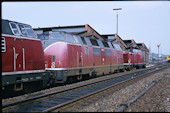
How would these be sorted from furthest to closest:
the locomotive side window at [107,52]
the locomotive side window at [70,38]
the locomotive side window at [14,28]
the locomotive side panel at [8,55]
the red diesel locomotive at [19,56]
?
the locomotive side window at [107,52]
the locomotive side window at [70,38]
the locomotive side window at [14,28]
the red diesel locomotive at [19,56]
the locomotive side panel at [8,55]

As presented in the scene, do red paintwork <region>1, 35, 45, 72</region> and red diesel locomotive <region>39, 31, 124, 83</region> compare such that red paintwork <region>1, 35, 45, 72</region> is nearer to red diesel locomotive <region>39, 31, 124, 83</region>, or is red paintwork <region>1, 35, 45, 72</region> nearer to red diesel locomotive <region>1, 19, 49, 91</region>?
red diesel locomotive <region>1, 19, 49, 91</region>

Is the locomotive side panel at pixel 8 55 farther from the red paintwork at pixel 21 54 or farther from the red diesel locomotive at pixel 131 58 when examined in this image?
the red diesel locomotive at pixel 131 58

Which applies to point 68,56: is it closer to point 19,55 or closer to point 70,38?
point 70,38

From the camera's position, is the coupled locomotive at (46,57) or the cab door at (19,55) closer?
the coupled locomotive at (46,57)

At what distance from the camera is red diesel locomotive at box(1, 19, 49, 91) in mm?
9031

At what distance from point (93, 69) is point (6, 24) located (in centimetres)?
1032

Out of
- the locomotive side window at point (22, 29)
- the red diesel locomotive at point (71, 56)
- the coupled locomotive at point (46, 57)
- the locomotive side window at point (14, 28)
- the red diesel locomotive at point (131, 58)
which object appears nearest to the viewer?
the coupled locomotive at point (46, 57)

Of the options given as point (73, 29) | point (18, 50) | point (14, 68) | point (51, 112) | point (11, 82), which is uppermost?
point (73, 29)

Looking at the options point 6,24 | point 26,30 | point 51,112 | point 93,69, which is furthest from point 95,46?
point 51,112

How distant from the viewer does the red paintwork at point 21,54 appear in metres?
9.08

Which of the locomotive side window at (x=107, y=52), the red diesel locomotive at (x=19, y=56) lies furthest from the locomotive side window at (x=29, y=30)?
the locomotive side window at (x=107, y=52)

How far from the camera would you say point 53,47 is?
13.7 meters

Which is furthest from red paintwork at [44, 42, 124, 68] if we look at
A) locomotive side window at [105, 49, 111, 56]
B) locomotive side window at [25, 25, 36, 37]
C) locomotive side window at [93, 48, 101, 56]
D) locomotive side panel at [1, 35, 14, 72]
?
locomotive side panel at [1, 35, 14, 72]

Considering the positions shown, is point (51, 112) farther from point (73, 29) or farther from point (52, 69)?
point (73, 29)
